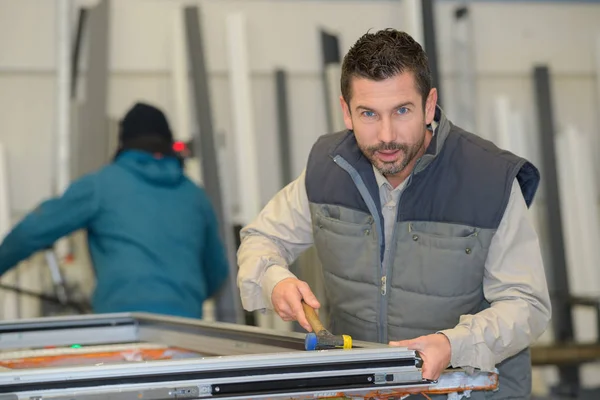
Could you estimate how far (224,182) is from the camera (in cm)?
480

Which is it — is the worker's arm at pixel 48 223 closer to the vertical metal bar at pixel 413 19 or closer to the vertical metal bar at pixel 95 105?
Result: the vertical metal bar at pixel 95 105

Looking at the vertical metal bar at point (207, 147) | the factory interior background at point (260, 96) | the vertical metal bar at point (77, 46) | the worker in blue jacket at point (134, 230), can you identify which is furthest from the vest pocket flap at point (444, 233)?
the vertical metal bar at point (77, 46)

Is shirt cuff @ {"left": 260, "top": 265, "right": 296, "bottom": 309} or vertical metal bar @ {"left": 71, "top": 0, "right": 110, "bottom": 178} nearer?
shirt cuff @ {"left": 260, "top": 265, "right": 296, "bottom": 309}

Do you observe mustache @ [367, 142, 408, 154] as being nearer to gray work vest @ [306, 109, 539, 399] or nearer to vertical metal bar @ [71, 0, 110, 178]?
gray work vest @ [306, 109, 539, 399]

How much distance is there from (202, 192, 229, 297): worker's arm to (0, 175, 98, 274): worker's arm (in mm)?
484

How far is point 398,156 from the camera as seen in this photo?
1.92 m

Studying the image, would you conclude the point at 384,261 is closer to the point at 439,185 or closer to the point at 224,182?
the point at 439,185

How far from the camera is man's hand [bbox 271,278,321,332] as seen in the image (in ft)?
6.16

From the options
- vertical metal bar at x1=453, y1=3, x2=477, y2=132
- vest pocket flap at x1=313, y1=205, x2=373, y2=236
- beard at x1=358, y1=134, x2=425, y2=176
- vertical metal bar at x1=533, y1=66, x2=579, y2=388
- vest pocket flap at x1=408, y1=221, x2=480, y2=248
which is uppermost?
vertical metal bar at x1=453, y1=3, x2=477, y2=132

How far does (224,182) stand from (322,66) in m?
0.87

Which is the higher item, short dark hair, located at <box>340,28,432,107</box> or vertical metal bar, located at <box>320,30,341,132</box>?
vertical metal bar, located at <box>320,30,341,132</box>

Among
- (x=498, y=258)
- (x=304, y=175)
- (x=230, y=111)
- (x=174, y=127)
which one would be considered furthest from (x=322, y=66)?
(x=498, y=258)

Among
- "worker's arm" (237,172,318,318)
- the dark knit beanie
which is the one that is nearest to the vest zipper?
"worker's arm" (237,172,318,318)

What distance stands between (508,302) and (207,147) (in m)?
3.01
